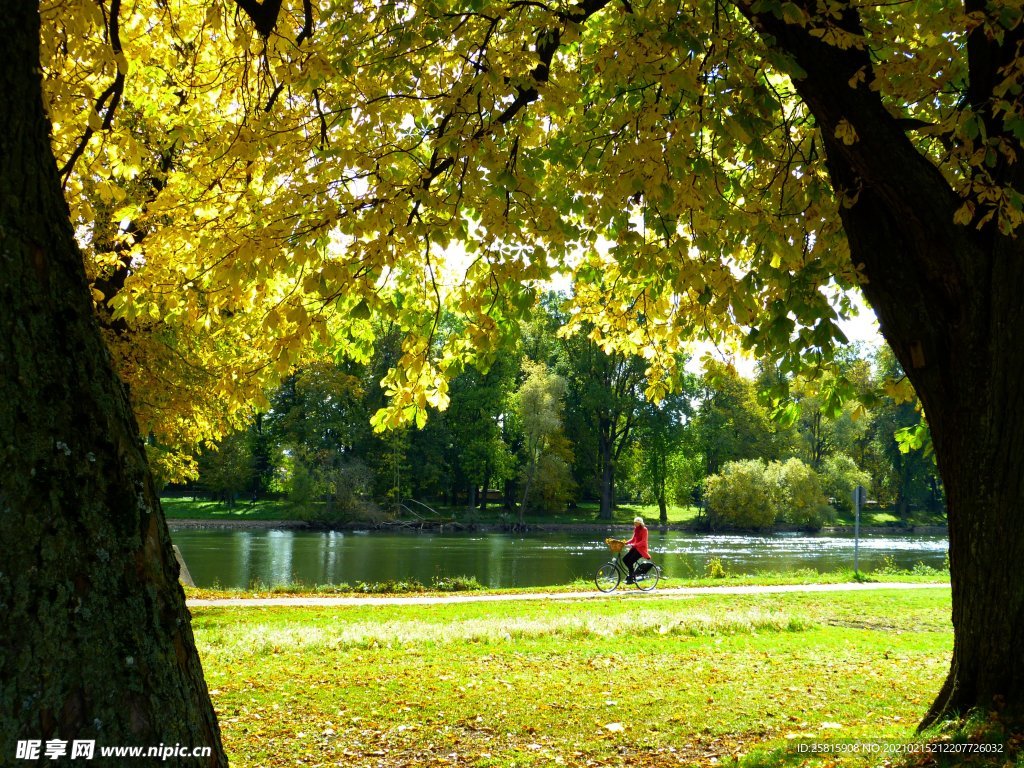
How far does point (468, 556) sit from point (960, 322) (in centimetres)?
2637

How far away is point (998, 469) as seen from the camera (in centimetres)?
453

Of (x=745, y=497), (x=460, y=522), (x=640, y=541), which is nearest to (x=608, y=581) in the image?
(x=640, y=541)

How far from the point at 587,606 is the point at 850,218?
32.5ft

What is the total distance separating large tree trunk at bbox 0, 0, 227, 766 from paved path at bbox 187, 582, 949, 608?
1254cm

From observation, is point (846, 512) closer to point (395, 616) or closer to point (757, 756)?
point (395, 616)

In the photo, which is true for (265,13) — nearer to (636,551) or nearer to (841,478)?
(636,551)

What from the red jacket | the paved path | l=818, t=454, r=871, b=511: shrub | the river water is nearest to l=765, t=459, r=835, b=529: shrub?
l=818, t=454, r=871, b=511: shrub

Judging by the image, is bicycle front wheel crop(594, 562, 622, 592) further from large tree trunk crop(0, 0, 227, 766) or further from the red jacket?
large tree trunk crop(0, 0, 227, 766)

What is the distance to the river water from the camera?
76.0 feet

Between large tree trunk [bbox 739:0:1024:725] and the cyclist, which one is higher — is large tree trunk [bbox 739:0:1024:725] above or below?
above

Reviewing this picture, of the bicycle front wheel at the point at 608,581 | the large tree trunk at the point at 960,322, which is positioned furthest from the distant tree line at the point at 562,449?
the large tree trunk at the point at 960,322

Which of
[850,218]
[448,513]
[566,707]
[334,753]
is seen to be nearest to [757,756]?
[566,707]

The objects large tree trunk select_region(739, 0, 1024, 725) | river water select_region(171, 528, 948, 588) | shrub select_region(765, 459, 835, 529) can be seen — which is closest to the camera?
large tree trunk select_region(739, 0, 1024, 725)

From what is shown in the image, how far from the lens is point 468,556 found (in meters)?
29.8
